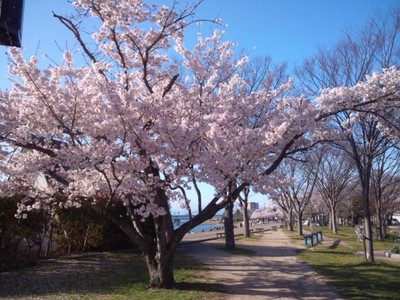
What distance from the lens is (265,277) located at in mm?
10977

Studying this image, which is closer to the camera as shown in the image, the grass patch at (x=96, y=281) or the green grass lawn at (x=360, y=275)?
the grass patch at (x=96, y=281)

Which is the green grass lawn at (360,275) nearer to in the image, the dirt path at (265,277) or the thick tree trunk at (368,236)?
the thick tree trunk at (368,236)

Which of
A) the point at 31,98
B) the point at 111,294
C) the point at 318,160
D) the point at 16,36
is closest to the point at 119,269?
the point at 111,294

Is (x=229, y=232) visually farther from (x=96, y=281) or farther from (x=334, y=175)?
(x=334, y=175)

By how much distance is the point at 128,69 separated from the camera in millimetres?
9328

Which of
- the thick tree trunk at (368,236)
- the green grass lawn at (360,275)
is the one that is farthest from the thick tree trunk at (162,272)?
the thick tree trunk at (368,236)

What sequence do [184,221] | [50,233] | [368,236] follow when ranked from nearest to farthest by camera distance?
[368,236] < [50,233] < [184,221]

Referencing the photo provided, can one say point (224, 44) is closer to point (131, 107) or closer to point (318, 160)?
point (131, 107)

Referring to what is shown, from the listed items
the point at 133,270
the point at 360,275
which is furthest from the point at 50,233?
the point at 360,275

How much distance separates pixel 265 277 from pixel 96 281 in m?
4.72

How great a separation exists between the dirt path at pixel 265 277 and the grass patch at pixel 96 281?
59 centimetres

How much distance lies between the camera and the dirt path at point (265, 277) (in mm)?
8789

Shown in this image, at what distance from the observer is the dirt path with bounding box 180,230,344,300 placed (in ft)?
28.8

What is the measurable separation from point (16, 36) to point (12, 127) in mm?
2134
